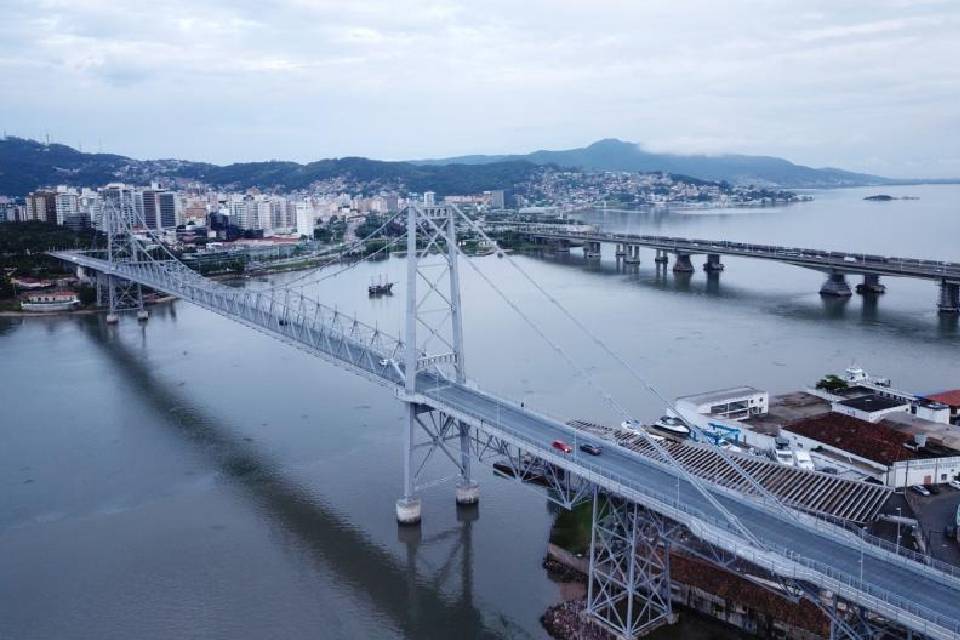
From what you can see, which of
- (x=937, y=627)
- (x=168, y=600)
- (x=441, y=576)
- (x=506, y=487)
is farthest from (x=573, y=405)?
(x=937, y=627)

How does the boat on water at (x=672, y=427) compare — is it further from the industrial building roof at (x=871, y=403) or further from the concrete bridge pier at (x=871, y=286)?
the concrete bridge pier at (x=871, y=286)

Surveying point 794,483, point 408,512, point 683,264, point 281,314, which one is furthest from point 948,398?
point 683,264

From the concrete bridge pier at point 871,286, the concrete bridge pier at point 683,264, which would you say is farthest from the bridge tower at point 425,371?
the concrete bridge pier at point 683,264

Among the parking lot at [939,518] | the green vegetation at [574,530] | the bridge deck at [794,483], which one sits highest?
the bridge deck at [794,483]

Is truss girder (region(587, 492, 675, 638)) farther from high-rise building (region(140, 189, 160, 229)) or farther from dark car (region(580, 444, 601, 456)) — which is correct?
high-rise building (region(140, 189, 160, 229))

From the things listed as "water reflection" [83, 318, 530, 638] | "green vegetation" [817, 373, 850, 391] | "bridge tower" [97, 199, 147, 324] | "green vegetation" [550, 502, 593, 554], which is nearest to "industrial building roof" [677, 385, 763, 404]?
"green vegetation" [817, 373, 850, 391]

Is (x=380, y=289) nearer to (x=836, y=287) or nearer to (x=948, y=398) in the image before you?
(x=836, y=287)

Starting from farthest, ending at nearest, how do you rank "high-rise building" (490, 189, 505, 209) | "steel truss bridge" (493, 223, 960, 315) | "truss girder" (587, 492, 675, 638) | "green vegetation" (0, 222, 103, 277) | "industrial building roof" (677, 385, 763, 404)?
"high-rise building" (490, 189, 505, 209), "green vegetation" (0, 222, 103, 277), "steel truss bridge" (493, 223, 960, 315), "industrial building roof" (677, 385, 763, 404), "truss girder" (587, 492, 675, 638)
